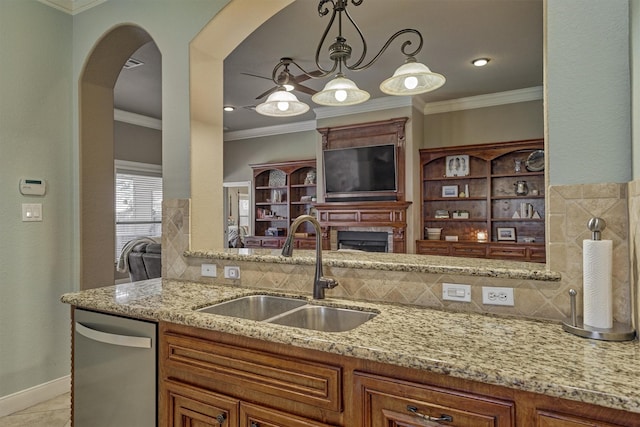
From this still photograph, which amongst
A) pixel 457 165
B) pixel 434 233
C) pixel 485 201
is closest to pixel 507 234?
pixel 485 201

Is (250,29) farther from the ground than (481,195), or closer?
farther from the ground

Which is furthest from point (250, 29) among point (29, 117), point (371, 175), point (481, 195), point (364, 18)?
point (481, 195)

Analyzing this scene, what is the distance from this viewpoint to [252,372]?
138cm

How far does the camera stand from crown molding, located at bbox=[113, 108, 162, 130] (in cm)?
627

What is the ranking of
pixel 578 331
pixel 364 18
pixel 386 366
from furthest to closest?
pixel 364 18 < pixel 578 331 < pixel 386 366

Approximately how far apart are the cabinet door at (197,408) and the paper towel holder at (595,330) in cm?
119

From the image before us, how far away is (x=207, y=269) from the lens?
89.6 inches

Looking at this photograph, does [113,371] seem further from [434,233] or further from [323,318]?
[434,233]

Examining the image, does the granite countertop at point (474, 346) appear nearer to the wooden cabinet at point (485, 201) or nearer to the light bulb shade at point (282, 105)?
the light bulb shade at point (282, 105)

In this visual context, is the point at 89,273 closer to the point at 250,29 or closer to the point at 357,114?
the point at 250,29

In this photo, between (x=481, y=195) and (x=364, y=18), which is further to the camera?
(x=481, y=195)

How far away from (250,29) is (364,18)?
54.2 inches

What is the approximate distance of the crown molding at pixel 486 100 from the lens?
5336 mm

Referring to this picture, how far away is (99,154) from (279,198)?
4.44m
